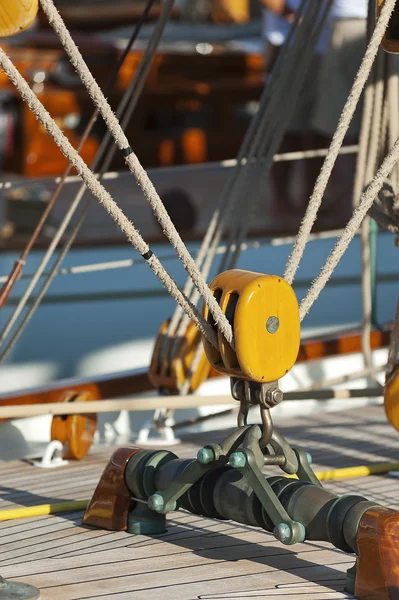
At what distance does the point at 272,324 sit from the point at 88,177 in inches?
18.6

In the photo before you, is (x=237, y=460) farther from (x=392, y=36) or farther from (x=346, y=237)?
(x=392, y=36)

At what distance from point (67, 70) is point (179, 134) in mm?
1011

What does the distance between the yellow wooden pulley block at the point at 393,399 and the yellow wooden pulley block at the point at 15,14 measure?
1.29 m

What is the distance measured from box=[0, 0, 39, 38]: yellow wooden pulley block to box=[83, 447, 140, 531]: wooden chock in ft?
3.21

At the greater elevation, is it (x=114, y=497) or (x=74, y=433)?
(x=74, y=433)

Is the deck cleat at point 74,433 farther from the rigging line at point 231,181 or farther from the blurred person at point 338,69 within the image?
the blurred person at point 338,69

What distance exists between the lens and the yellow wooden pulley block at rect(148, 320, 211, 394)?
12.6 feet

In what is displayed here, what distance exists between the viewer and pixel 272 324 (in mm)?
2385

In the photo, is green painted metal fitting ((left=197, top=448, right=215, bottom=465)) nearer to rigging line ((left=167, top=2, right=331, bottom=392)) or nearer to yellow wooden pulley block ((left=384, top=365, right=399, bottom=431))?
yellow wooden pulley block ((left=384, top=365, right=399, bottom=431))

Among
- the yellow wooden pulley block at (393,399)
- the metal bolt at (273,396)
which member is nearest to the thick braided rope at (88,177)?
the metal bolt at (273,396)

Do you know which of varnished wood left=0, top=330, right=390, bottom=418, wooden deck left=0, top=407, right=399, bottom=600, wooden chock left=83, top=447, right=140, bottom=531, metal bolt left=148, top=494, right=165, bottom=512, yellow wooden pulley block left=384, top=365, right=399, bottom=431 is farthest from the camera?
varnished wood left=0, top=330, right=390, bottom=418

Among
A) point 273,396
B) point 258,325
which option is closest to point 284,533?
point 273,396

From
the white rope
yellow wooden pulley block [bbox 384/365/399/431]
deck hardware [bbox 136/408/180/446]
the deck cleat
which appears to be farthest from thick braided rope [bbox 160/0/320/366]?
yellow wooden pulley block [bbox 384/365/399/431]

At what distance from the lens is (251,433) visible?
7.97 ft
